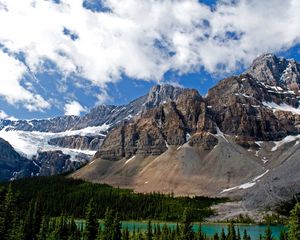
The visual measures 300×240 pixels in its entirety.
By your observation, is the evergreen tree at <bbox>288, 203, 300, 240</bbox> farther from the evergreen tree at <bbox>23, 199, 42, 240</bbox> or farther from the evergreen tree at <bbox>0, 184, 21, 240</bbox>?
the evergreen tree at <bbox>23, 199, 42, 240</bbox>

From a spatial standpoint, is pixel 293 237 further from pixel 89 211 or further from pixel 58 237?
pixel 58 237

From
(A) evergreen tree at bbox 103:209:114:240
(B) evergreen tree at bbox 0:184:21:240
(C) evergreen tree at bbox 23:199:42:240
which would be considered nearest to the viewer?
(B) evergreen tree at bbox 0:184:21:240

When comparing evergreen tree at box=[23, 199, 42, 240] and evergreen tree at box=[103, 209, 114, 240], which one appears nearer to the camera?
evergreen tree at box=[103, 209, 114, 240]

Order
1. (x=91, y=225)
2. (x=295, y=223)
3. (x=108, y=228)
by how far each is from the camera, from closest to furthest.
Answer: (x=295, y=223)
(x=91, y=225)
(x=108, y=228)

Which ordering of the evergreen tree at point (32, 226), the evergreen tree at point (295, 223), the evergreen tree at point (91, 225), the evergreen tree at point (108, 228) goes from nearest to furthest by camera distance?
the evergreen tree at point (295, 223) → the evergreen tree at point (91, 225) → the evergreen tree at point (108, 228) → the evergreen tree at point (32, 226)

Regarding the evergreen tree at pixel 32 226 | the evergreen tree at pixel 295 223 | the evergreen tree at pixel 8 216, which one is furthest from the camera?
the evergreen tree at pixel 32 226

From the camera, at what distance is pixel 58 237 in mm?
87875

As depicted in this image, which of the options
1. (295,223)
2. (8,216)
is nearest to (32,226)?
(8,216)

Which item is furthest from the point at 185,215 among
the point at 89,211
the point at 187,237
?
the point at 89,211

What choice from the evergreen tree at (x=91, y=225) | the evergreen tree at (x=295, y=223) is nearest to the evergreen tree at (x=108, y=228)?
the evergreen tree at (x=91, y=225)

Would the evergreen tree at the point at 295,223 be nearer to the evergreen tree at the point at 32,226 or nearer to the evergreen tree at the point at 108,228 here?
the evergreen tree at the point at 108,228

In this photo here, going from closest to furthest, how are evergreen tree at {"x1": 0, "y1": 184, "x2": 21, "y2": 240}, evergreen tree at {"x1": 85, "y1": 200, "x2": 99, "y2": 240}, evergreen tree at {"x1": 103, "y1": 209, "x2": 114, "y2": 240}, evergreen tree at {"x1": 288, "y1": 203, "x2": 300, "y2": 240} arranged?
evergreen tree at {"x1": 288, "y1": 203, "x2": 300, "y2": 240}, evergreen tree at {"x1": 85, "y1": 200, "x2": 99, "y2": 240}, evergreen tree at {"x1": 0, "y1": 184, "x2": 21, "y2": 240}, evergreen tree at {"x1": 103, "y1": 209, "x2": 114, "y2": 240}

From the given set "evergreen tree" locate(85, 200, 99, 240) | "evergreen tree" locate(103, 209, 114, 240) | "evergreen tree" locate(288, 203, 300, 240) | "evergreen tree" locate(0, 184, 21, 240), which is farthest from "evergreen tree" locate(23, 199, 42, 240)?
"evergreen tree" locate(288, 203, 300, 240)

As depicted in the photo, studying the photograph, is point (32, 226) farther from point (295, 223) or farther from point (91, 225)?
point (295, 223)
